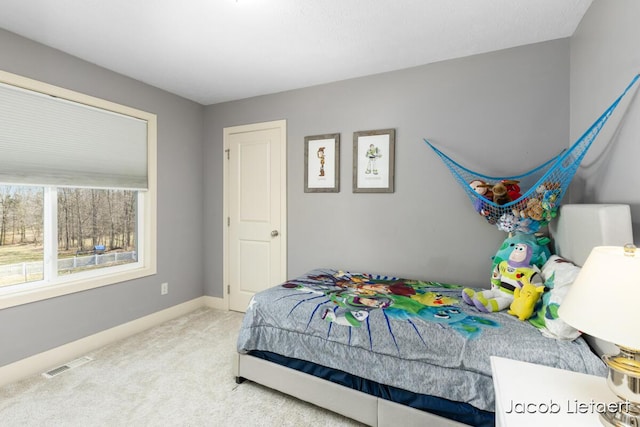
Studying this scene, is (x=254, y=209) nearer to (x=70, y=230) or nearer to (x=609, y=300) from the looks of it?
(x=70, y=230)

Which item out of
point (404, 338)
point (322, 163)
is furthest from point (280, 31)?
point (404, 338)

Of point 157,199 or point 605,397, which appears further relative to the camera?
point 157,199

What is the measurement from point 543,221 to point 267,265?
8.31 feet

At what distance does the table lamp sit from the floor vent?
10.3 feet

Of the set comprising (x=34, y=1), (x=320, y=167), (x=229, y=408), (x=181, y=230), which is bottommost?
(x=229, y=408)

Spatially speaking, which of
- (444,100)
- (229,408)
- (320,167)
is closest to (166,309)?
(229,408)

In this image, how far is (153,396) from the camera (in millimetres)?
2027

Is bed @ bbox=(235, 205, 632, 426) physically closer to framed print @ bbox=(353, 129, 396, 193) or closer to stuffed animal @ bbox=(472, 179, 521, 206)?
stuffed animal @ bbox=(472, 179, 521, 206)

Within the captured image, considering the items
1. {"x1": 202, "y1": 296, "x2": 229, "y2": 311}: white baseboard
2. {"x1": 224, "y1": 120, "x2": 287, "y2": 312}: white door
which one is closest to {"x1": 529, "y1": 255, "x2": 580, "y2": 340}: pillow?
{"x1": 224, "y1": 120, "x2": 287, "y2": 312}: white door

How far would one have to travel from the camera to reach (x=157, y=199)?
321cm

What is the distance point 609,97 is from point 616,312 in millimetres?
1380

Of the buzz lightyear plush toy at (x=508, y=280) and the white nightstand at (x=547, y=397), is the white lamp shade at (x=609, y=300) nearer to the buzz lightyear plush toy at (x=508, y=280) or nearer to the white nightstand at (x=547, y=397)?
the white nightstand at (x=547, y=397)

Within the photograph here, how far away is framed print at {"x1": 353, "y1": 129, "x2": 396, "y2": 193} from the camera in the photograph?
278cm

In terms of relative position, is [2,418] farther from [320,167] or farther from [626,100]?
[626,100]
